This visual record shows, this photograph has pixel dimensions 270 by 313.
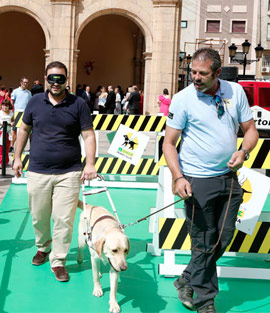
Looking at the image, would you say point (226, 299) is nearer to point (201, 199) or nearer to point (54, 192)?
point (201, 199)

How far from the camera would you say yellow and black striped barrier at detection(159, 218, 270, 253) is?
17.9 ft

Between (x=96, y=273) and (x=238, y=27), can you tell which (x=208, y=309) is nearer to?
(x=96, y=273)

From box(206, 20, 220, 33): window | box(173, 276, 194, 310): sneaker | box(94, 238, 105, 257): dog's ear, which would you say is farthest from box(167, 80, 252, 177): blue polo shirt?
box(206, 20, 220, 33): window

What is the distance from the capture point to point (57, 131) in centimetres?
517

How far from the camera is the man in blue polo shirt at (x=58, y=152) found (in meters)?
5.17

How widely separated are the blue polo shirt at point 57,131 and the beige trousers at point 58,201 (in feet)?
0.26

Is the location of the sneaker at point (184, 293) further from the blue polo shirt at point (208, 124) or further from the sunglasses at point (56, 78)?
the sunglasses at point (56, 78)

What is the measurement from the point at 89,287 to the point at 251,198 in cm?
194

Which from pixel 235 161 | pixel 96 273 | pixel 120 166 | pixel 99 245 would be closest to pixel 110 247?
pixel 99 245

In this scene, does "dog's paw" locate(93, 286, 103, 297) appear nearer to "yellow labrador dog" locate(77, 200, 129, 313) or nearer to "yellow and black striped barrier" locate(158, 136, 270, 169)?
"yellow labrador dog" locate(77, 200, 129, 313)

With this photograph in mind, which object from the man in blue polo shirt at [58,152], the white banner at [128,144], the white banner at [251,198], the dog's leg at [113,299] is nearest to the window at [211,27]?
the white banner at [128,144]

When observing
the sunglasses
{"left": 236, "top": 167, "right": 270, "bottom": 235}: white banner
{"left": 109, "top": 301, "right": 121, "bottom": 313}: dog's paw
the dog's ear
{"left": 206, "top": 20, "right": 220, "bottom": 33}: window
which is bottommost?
{"left": 109, "top": 301, "right": 121, "bottom": 313}: dog's paw

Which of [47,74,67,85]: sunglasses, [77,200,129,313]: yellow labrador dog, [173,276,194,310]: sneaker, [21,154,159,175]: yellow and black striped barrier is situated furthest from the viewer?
[21,154,159,175]: yellow and black striped barrier

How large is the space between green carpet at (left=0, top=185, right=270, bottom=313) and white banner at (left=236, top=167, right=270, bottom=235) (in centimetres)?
59
